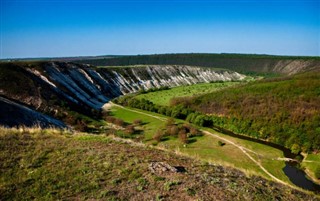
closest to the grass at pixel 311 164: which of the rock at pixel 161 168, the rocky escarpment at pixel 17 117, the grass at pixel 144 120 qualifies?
the grass at pixel 144 120

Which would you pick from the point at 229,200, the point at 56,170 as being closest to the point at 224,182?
the point at 229,200

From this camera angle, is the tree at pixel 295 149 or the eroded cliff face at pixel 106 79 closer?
the tree at pixel 295 149

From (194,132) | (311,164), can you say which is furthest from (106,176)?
(194,132)

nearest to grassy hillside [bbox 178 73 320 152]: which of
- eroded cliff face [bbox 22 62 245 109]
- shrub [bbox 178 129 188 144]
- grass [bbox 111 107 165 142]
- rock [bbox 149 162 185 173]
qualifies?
shrub [bbox 178 129 188 144]

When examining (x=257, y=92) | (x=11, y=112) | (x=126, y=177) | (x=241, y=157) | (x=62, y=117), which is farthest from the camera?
(x=257, y=92)

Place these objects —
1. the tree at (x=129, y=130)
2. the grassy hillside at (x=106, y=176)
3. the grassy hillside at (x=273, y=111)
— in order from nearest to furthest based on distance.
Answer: the grassy hillside at (x=106, y=176) → the grassy hillside at (x=273, y=111) → the tree at (x=129, y=130)

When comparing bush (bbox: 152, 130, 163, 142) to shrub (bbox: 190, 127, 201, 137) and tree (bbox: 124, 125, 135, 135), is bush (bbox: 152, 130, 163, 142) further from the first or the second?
shrub (bbox: 190, 127, 201, 137)

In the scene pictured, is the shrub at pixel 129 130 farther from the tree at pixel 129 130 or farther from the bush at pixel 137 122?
the bush at pixel 137 122

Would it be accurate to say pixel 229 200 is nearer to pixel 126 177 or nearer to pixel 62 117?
pixel 126 177
